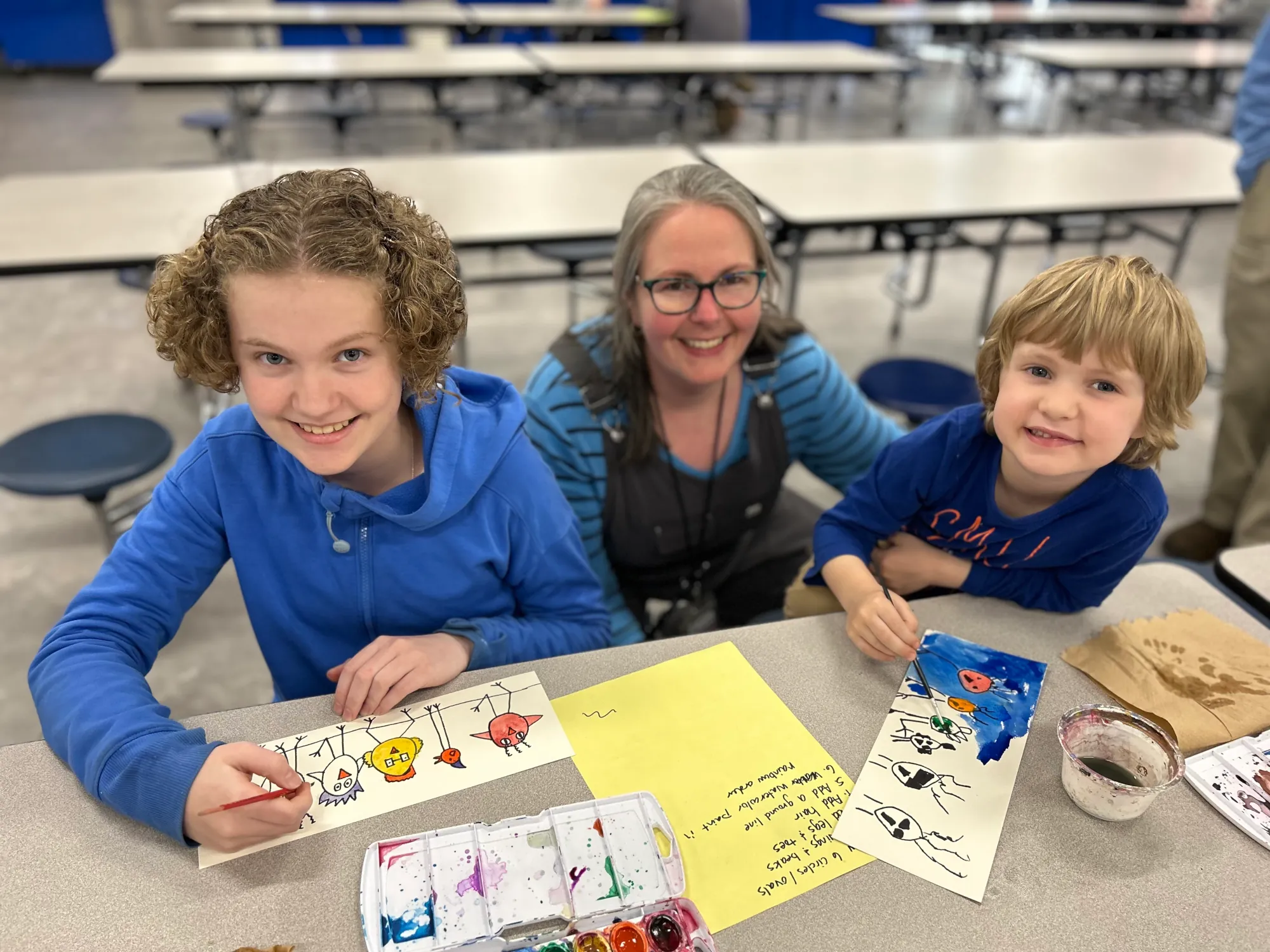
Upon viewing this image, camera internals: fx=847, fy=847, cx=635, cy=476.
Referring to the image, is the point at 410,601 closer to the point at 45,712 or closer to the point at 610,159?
the point at 45,712

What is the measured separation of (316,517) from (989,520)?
86cm

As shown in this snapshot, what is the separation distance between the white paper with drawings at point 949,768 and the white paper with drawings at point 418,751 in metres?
0.32

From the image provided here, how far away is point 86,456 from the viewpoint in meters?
1.98

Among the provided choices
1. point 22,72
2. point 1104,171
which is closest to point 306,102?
point 22,72

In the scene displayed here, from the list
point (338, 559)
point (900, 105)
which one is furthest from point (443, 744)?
point (900, 105)

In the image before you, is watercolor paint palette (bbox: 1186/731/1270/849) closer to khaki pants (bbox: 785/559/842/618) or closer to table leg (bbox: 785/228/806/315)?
khaki pants (bbox: 785/559/842/618)

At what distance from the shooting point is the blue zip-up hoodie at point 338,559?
946mm

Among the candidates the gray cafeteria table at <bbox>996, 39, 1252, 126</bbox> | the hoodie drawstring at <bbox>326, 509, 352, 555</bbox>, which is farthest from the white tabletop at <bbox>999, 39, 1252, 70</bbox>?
the hoodie drawstring at <bbox>326, 509, 352, 555</bbox>

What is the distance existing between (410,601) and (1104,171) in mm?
3092

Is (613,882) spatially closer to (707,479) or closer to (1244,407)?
(707,479)

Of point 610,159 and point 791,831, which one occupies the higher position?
point 610,159

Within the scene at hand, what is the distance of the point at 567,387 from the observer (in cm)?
137

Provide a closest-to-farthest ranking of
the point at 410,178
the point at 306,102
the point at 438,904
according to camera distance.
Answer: the point at 438,904
the point at 410,178
the point at 306,102

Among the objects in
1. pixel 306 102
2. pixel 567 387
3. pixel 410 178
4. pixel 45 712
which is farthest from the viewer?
pixel 306 102
